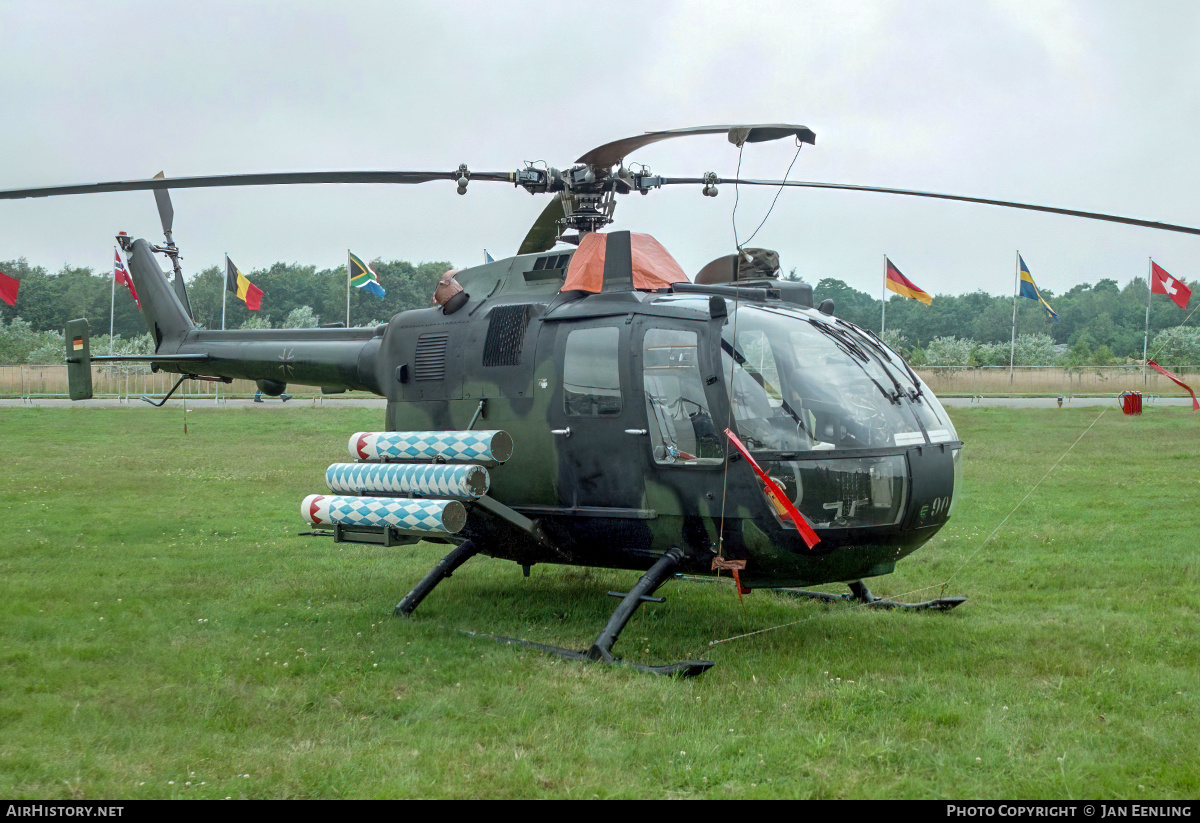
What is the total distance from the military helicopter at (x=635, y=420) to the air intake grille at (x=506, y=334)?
0.02m

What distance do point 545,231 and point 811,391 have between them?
11.0 feet

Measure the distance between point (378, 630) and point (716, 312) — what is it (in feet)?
12.4

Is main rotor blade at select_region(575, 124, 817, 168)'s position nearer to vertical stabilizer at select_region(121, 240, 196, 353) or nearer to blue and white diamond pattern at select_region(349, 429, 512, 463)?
blue and white diamond pattern at select_region(349, 429, 512, 463)

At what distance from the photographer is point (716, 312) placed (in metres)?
6.92

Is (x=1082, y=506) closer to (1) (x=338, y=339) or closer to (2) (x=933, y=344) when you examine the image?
(1) (x=338, y=339)

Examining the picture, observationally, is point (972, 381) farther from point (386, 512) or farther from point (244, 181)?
point (244, 181)

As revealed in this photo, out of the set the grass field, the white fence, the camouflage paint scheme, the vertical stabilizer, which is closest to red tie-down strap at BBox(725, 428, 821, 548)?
the camouflage paint scheme

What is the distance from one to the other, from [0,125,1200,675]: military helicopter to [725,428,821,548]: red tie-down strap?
0.01 meters

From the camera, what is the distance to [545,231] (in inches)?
354

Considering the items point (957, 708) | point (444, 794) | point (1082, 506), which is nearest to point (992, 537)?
point (1082, 506)

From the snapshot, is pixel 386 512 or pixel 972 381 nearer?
pixel 386 512

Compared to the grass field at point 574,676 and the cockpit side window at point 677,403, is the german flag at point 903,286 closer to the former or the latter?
the grass field at point 574,676

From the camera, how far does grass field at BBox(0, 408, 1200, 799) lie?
16.3 feet

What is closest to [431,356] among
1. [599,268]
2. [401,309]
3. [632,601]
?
[599,268]
